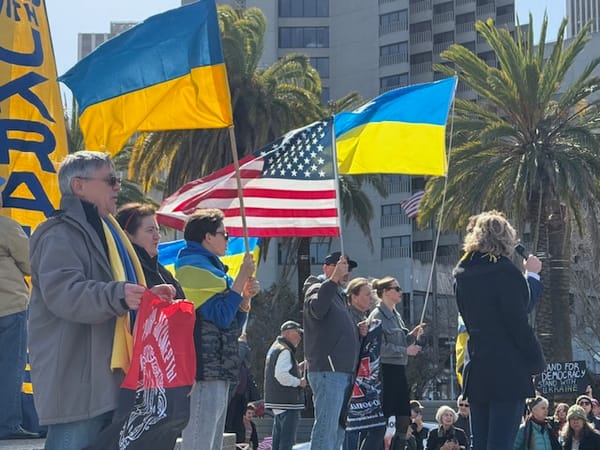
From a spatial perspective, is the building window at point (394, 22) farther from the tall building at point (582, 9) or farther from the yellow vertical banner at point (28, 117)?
the yellow vertical banner at point (28, 117)

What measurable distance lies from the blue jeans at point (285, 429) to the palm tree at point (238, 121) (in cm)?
1816

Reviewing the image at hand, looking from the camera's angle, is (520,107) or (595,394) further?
(595,394)

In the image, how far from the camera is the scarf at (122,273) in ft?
15.3

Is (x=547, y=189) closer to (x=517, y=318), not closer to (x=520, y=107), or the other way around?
(x=520, y=107)

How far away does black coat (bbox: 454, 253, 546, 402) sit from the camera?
21.7 feet

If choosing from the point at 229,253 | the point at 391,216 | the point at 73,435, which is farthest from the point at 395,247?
the point at 73,435

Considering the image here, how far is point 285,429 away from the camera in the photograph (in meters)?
10.7

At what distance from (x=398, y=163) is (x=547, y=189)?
15.9 metres

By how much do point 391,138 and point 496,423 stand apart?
4838mm

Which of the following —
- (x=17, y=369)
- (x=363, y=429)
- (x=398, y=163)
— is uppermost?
(x=398, y=163)

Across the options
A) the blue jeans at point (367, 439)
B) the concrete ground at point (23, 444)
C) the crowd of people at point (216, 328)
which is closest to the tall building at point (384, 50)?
the crowd of people at point (216, 328)

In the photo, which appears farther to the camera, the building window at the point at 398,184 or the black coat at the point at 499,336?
the building window at the point at 398,184

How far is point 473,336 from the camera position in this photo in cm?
686

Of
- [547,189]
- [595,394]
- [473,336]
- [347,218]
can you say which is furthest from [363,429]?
[595,394]
